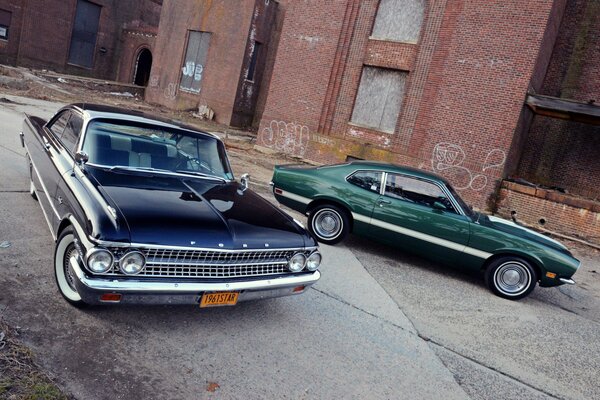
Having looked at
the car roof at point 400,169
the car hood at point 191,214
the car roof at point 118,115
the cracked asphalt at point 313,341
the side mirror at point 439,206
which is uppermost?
the car roof at point 400,169

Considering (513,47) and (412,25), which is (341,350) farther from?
(412,25)

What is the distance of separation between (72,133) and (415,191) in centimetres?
457

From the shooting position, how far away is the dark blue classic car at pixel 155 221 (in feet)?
10.3

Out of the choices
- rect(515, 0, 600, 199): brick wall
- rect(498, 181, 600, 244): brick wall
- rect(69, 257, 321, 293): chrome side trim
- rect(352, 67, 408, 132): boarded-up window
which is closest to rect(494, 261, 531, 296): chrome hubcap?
rect(69, 257, 321, 293): chrome side trim

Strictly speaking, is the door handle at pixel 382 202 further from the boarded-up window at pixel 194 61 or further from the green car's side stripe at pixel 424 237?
the boarded-up window at pixel 194 61

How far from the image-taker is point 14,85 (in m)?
20.8

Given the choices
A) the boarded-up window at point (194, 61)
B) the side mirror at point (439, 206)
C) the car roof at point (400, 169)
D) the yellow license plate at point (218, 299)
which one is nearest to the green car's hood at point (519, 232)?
the side mirror at point (439, 206)

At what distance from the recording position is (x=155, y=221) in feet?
10.9

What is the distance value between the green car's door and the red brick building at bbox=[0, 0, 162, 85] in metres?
30.7

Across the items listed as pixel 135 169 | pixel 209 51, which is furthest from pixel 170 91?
pixel 135 169

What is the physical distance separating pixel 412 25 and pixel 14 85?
1796cm

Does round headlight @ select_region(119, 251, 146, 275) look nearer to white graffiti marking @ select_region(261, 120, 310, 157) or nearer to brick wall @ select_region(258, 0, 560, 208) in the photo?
brick wall @ select_region(258, 0, 560, 208)

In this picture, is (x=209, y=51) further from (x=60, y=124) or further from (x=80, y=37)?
(x=60, y=124)

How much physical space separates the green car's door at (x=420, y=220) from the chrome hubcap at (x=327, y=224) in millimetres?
552
